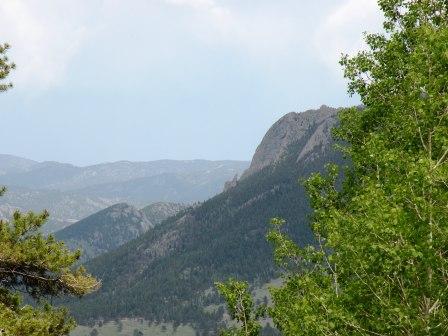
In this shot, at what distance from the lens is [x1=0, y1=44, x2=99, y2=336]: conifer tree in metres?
28.3

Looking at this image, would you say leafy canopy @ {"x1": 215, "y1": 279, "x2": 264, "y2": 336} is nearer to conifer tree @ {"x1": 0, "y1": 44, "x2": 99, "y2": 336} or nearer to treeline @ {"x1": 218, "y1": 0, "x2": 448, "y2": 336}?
treeline @ {"x1": 218, "y1": 0, "x2": 448, "y2": 336}

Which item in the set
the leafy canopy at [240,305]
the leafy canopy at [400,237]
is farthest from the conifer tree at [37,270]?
the leafy canopy at [400,237]

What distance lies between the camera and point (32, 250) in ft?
92.9

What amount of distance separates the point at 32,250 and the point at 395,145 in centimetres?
1982

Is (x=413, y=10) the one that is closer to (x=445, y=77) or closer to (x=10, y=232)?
(x=445, y=77)

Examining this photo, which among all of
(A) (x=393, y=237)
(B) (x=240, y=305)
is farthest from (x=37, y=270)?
(A) (x=393, y=237)

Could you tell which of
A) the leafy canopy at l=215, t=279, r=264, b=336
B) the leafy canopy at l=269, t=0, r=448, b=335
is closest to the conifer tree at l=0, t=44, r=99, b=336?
the leafy canopy at l=215, t=279, r=264, b=336

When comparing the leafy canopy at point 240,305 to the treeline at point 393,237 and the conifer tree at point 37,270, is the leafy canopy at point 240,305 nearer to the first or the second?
the treeline at point 393,237

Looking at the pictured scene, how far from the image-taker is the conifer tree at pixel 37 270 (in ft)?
92.9

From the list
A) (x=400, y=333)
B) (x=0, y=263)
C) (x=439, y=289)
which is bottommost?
(x=400, y=333)

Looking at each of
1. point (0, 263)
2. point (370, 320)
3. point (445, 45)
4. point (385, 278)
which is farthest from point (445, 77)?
point (0, 263)

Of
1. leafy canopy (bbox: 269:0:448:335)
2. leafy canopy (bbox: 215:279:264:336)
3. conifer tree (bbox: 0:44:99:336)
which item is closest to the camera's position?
leafy canopy (bbox: 269:0:448:335)

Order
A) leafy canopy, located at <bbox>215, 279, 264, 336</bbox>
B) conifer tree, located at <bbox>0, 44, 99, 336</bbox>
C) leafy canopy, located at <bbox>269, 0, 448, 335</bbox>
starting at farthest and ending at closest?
conifer tree, located at <bbox>0, 44, 99, 336</bbox> → leafy canopy, located at <bbox>215, 279, 264, 336</bbox> → leafy canopy, located at <bbox>269, 0, 448, 335</bbox>

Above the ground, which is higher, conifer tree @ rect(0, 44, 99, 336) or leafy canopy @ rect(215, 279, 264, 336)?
conifer tree @ rect(0, 44, 99, 336)
